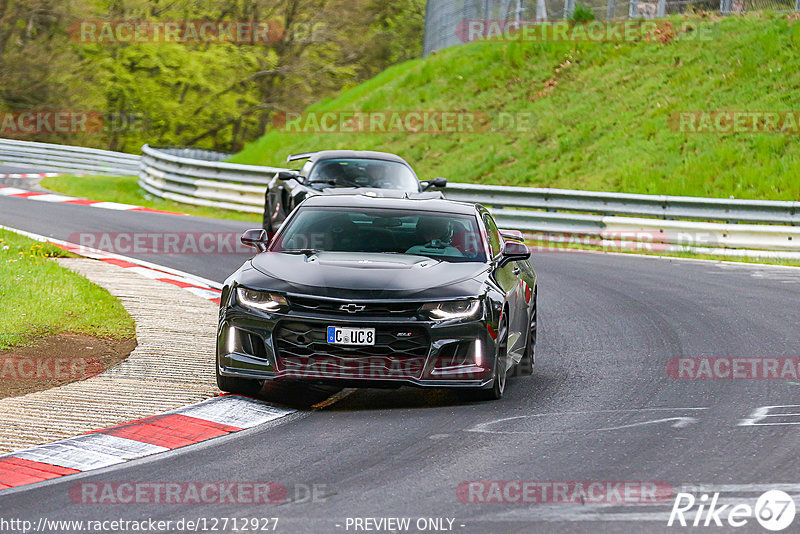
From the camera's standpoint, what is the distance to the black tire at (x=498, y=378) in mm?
8359

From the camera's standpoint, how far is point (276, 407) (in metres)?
8.18

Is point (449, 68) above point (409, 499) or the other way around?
above

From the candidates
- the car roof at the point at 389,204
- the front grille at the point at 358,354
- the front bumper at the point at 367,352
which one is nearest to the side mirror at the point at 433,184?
the car roof at the point at 389,204

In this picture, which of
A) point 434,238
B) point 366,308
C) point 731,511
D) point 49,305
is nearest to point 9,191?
point 49,305

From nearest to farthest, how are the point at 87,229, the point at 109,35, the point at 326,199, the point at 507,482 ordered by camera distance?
the point at 507,482
the point at 326,199
the point at 87,229
the point at 109,35

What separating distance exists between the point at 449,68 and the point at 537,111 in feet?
16.5

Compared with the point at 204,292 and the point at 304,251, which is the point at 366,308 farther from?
the point at 204,292

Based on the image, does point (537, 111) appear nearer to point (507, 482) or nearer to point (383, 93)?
point (383, 93)

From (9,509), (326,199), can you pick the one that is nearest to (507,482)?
(9,509)

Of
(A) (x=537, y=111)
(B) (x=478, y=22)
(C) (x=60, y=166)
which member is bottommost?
(C) (x=60, y=166)

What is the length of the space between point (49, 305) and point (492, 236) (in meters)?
4.33

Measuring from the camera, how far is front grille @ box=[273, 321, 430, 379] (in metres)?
7.95

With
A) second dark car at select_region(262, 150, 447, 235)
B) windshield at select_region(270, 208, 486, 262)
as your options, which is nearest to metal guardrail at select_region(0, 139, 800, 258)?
second dark car at select_region(262, 150, 447, 235)

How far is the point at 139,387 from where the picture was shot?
8.55 metres
